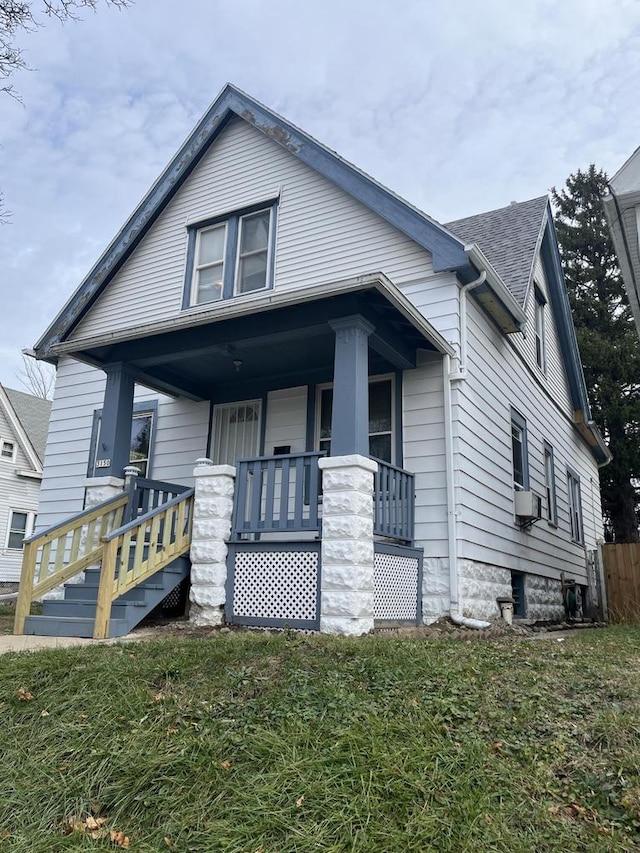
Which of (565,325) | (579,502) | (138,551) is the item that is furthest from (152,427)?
(579,502)

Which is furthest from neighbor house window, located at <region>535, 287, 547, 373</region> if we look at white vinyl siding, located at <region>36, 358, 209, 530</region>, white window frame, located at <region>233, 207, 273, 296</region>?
white vinyl siding, located at <region>36, 358, 209, 530</region>

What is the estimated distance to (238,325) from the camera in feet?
25.0

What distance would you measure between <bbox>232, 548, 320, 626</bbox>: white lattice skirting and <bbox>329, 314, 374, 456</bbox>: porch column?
112 centimetres

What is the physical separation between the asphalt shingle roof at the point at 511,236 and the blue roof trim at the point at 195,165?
2.88 m

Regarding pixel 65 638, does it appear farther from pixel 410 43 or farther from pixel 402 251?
pixel 410 43

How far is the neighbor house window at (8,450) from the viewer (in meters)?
23.7

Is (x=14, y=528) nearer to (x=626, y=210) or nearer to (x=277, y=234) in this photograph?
(x=277, y=234)

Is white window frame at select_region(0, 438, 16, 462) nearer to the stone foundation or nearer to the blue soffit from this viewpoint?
the blue soffit

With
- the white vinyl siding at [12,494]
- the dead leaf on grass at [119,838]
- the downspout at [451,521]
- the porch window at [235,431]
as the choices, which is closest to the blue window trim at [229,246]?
the porch window at [235,431]

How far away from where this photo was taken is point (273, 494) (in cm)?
690

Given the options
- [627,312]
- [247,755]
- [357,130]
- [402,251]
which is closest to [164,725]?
[247,755]

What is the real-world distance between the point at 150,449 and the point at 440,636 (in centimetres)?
589

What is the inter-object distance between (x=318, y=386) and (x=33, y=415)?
2066cm

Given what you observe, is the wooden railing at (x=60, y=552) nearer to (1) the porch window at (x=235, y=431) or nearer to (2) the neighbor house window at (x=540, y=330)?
(1) the porch window at (x=235, y=431)
